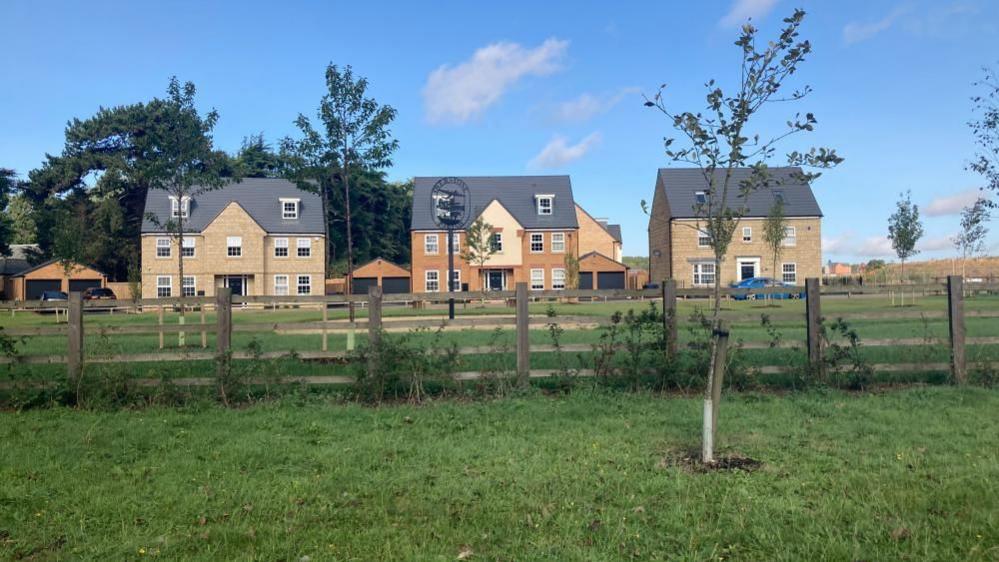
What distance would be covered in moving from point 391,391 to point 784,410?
4.51m

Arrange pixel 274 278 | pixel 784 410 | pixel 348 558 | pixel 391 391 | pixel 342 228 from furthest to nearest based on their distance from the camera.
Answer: pixel 342 228 < pixel 274 278 < pixel 391 391 < pixel 784 410 < pixel 348 558

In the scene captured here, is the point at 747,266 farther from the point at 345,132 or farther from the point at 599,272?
the point at 345,132

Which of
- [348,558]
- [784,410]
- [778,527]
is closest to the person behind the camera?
[348,558]

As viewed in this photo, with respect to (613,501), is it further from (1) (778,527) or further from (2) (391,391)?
(2) (391,391)

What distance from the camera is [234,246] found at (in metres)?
49.9

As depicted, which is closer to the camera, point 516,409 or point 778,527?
point 778,527

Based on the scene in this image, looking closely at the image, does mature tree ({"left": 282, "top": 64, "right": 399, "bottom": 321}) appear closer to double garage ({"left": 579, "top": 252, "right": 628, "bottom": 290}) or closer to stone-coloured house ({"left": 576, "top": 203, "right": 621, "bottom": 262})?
double garage ({"left": 579, "top": 252, "right": 628, "bottom": 290})

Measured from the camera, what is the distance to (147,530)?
4387 millimetres

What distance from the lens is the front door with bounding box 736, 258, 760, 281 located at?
53719mm

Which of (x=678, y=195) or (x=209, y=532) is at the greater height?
(x=678, y=195)

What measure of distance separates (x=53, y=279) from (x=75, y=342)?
52776 millimetres

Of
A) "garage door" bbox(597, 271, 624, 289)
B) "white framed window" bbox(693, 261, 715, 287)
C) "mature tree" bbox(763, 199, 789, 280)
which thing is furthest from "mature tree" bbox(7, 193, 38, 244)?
"mature tree" bbox(763, 199, 789, 280)

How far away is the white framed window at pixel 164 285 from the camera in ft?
164

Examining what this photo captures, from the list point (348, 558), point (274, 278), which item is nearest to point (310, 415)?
point (348, 558)
